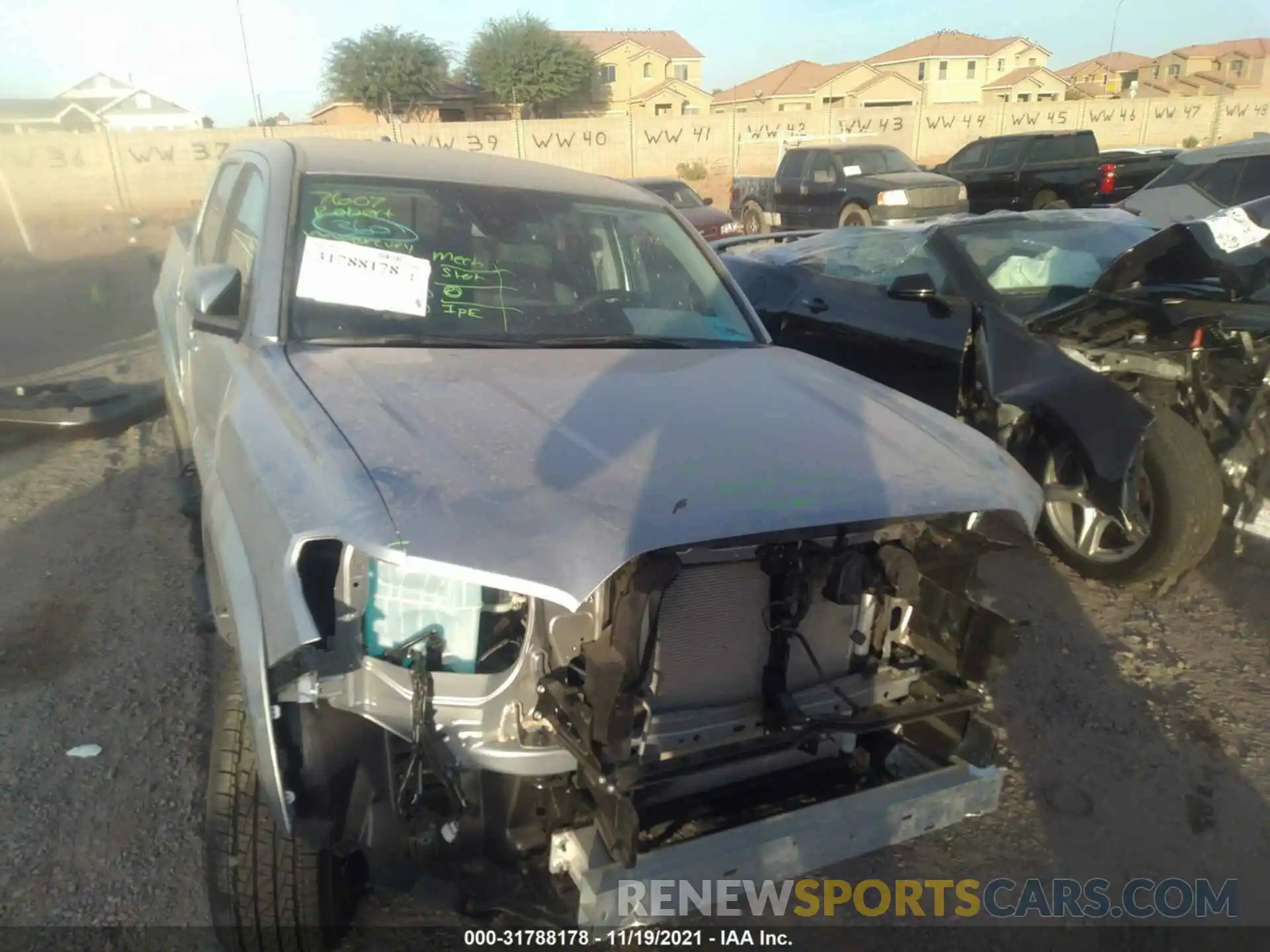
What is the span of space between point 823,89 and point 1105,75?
17.8 meters

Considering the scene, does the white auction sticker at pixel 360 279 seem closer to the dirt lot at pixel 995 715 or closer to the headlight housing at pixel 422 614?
the headlight housing at pixel 422 614

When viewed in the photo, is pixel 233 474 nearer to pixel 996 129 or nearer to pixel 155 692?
pixel 155 692

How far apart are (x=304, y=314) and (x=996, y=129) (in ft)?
114

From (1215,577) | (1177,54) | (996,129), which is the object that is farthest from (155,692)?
(1177,54)

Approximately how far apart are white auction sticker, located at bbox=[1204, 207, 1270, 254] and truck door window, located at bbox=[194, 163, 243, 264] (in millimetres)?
4100

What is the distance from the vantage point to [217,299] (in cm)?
285

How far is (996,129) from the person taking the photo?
3269 cm

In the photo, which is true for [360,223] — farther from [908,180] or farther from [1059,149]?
[1059,149]

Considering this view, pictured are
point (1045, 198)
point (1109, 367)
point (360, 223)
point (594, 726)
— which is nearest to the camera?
point (594, 726)

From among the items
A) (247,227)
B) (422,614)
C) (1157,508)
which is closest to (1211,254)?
(1157,508)

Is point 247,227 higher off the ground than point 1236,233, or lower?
higher

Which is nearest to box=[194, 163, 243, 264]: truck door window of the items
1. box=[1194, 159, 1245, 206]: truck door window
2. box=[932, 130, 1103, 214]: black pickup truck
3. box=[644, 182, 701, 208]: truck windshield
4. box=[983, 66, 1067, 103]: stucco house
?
box=[1194, 159, 1245, 206]: truck door window

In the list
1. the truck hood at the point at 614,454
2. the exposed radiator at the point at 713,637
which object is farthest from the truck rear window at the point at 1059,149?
the exposed radiator at the point at 713,637

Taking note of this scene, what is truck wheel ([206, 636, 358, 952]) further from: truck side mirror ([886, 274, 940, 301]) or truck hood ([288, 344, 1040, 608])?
truck side mirror ([886, 274, 940, 301])
